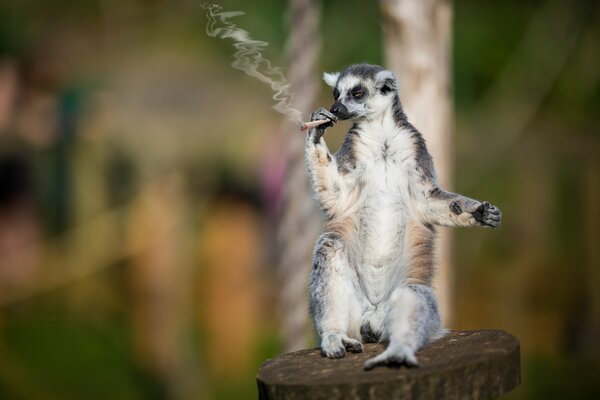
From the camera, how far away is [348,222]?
294cm

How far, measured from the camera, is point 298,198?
484 cm

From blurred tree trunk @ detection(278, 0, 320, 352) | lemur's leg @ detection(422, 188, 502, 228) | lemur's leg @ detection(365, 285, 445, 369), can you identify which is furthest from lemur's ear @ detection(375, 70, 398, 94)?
blurred tree trunk @ detection(278, 0, 320, 352)

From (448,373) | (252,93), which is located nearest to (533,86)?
(252,93)

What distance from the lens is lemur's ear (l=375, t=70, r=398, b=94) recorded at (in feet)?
9.62

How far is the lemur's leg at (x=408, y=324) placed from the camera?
243cm

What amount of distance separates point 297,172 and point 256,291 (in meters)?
3.40

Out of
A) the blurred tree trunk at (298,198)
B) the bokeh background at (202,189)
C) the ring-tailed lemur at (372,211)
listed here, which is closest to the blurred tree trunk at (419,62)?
the blurred tree trunk at (298,198)

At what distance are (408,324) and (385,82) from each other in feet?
2.57

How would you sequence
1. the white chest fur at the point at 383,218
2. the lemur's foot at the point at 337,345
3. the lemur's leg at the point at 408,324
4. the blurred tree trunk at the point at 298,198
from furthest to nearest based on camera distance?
the blurred tree trunk at the point at 298,198 → the white chest fur at the point at 383,218 → the lemur's foot at the point at 337,345 → the lemur's leg at the point at 408,324

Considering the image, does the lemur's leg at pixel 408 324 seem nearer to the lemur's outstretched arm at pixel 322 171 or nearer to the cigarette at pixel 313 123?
the lemur's outstretched arm at pixel 322 171

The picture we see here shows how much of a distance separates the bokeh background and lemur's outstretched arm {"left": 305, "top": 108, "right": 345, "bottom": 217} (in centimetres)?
472

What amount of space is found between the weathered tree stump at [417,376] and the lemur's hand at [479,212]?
1.10ft

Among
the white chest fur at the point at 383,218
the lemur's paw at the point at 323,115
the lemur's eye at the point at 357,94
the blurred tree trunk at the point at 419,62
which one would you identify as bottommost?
the white chest fur at the point at 383,218

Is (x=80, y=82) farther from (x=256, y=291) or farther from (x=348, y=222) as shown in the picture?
(x=348, y=222)
